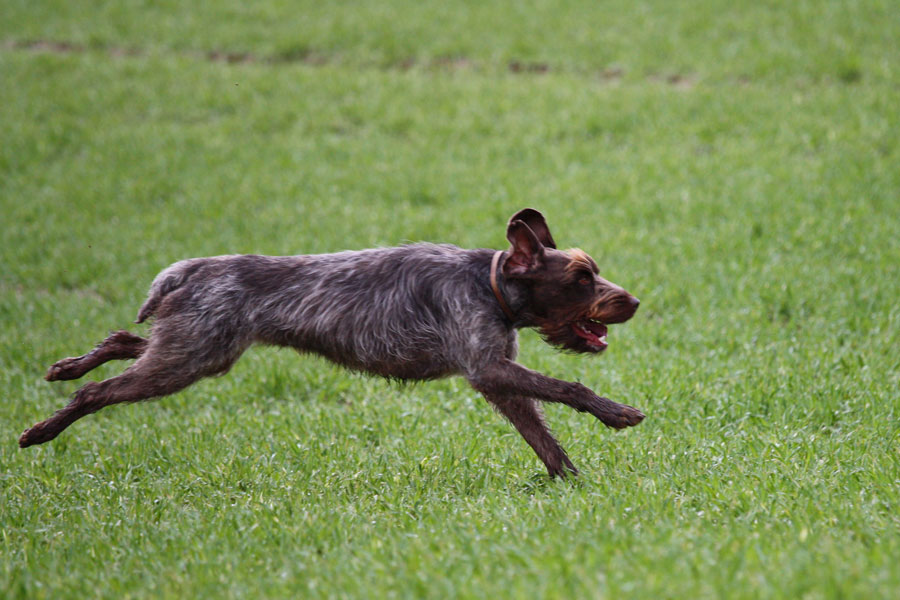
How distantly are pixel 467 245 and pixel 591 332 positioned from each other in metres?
4.95

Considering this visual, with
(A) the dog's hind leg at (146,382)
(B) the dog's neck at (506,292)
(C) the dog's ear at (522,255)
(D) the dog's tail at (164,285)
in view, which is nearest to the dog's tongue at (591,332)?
(B) the dog's neck at (506,292)

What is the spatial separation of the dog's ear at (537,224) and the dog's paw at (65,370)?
9.26 feet

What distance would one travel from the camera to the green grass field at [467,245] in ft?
14.5

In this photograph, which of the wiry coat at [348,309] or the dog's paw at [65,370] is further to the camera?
the dog's paw at [65,370]

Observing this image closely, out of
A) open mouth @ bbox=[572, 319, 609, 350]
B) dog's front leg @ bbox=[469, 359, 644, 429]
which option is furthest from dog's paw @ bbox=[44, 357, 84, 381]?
open mouth @ bbox=[572, 319, 609, 350]

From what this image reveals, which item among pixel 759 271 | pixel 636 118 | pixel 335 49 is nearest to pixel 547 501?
pixel 759 271

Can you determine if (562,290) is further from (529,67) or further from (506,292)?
(529,67)

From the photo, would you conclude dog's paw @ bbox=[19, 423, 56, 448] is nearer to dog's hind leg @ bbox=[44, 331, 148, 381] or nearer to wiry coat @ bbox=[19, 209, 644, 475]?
wiry coat @ bbox=[19, 209, 644, 475]

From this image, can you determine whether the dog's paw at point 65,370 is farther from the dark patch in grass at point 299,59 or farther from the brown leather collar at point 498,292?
the dark patch in grass at point 299,59

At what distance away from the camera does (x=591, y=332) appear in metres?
5.44

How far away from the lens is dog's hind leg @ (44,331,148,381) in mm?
5715

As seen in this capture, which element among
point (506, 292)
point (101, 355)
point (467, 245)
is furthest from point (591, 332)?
point (467, 245)

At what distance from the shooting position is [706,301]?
854 cm

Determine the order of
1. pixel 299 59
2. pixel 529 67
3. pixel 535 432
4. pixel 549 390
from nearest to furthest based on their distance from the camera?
pixel 549 390 → pixel 535 432 → pixel 529 67 → pixel 299 59
